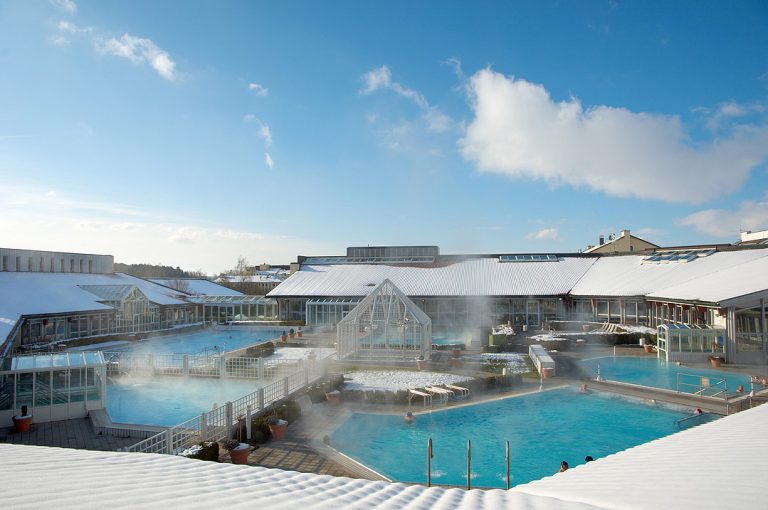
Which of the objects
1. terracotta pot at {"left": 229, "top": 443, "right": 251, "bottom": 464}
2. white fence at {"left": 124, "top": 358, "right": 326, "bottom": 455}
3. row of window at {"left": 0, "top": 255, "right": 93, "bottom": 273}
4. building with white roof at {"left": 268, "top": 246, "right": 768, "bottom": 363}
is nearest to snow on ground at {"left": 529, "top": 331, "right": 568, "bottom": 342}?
building with white roof at {"left": 268, "top": 246, "right": 768, "bottom": 363}

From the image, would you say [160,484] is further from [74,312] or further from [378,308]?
[74,312]

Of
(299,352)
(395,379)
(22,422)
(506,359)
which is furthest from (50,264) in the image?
(506,359)

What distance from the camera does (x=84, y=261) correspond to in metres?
Result: 37.6

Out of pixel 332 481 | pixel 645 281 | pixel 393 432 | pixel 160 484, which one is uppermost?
pixel 645 281

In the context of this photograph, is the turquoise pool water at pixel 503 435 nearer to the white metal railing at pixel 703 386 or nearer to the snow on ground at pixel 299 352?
the white metal railing at pixel 703 386

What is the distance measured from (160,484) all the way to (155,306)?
31.4 m

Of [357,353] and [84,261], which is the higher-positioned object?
[84,261]

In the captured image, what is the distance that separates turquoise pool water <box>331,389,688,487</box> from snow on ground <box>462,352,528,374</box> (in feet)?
13.0

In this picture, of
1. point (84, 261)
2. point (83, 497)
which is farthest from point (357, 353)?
point (84, 261)

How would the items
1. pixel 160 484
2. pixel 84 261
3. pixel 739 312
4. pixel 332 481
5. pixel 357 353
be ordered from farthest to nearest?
pixel 84 261 → pixel 357 353 → pixel 739 312 → pixel 332 481 → pixel 160 484

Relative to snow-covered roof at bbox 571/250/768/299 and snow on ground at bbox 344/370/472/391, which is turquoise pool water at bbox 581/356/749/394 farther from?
snow on ground at bbox 344/370/472/391

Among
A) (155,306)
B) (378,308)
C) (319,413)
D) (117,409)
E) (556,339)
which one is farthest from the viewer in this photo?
(155,306)

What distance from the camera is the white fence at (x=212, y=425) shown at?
31.4 feet

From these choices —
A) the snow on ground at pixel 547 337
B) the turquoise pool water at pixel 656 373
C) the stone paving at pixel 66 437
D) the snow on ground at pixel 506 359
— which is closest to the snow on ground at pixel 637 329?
the snow on ground at pixel 547 337
